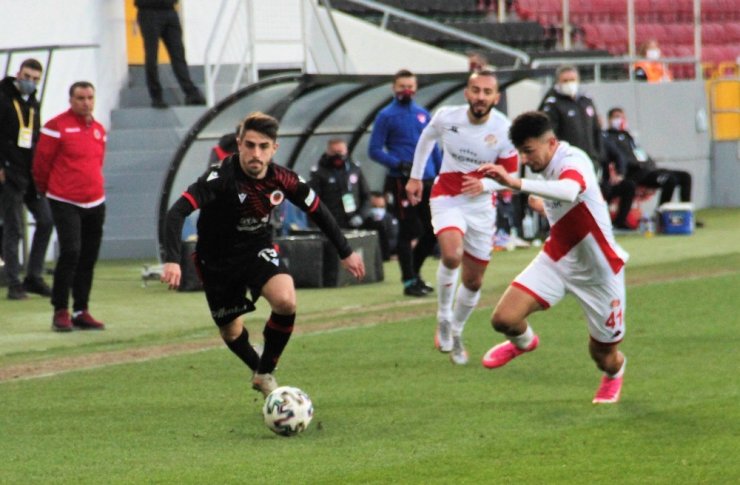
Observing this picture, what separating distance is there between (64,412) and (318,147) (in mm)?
12040

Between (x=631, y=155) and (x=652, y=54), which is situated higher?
(x=652, y=54)

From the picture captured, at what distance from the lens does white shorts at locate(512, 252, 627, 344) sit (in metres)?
9.67

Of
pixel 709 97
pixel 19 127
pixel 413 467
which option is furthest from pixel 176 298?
pixel 709 97

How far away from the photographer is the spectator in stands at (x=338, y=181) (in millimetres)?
19375

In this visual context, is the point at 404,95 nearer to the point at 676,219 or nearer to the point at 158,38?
the point at 158,38

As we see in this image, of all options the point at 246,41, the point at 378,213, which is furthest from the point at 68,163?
the point at 246,41

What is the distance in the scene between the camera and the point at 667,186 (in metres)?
24.8

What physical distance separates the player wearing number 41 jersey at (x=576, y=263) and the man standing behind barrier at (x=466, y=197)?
6.95 ft

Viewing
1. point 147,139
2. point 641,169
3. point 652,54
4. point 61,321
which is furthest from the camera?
point 652,54

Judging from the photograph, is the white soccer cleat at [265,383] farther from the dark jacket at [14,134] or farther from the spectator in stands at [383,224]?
the spectator in stands at [383,224]

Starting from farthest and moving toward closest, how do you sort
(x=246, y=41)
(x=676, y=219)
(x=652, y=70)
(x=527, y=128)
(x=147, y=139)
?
(x=652, y=70) → (x=676, y=219) → (x=246, y=41) → (x=147, y=139) → (x=527, y=128)

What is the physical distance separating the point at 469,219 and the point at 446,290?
0.58 m

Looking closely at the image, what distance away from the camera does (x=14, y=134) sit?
52.6ft

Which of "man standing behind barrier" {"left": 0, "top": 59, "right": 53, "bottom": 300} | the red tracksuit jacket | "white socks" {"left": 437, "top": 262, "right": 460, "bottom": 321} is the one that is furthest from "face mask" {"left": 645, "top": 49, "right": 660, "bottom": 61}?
"white socks" {"left": 437, "top": 262, "right": 460, "bottom": 321}
